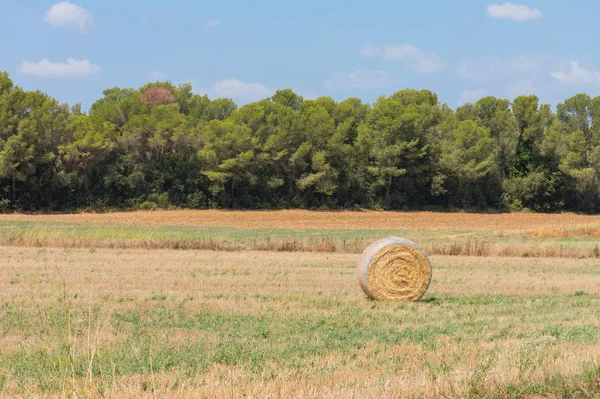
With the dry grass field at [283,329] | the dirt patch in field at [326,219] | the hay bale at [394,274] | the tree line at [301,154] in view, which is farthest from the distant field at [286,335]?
the tree line at [301,154]

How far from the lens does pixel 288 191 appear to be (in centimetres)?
6775

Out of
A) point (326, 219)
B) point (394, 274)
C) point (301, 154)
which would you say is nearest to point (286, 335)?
point (394, 274)

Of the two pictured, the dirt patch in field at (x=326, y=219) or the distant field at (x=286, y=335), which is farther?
the dirt patch in field at (x=326, y=219)

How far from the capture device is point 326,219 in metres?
58.6

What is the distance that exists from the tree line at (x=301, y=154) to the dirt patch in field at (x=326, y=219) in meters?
3.71

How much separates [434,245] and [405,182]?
4039 cm

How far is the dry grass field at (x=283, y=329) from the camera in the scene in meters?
7.25

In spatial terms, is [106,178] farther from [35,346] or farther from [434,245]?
[35,346]

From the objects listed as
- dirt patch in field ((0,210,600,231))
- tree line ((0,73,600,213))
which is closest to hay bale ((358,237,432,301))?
dirt patch in field ((0,210,600,231))

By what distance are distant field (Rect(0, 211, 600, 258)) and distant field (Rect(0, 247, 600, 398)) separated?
774 cm

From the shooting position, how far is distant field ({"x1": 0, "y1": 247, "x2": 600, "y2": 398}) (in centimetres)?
723

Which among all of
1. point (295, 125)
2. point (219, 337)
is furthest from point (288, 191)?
point (219, 337)

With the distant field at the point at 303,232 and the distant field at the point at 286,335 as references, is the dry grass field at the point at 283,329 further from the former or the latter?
the distant field at the point at 303,232

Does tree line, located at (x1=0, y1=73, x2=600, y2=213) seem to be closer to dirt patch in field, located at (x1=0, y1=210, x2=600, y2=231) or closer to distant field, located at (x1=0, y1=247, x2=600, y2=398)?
dirt patch in field, located at (x1=0, y1=210, x2=600, y2=231)
